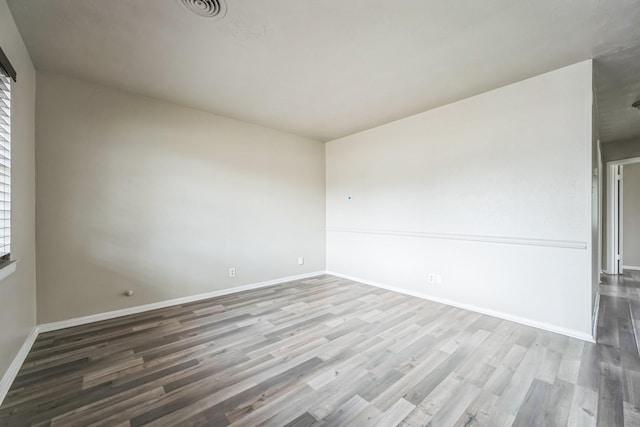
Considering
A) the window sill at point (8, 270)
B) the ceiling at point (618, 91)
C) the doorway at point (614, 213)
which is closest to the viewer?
the window sill at point (8, 270)

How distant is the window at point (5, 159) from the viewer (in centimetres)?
175

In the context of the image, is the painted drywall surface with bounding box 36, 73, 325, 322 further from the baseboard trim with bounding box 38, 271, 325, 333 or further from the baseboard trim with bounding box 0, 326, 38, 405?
the baseboard trim with bounding box 0, 326, 38, 405

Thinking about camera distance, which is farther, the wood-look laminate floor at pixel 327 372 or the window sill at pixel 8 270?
the window sill at pixel 8 270

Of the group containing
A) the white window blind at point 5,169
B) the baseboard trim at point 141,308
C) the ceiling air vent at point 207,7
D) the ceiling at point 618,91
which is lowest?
the baseboard trim at point 141,308

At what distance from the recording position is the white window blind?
1.77 m

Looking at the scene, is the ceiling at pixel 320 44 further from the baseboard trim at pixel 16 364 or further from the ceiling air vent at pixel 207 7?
the baseboard trim at pixel 16 364

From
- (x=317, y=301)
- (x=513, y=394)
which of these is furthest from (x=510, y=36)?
(x=317, y=301)

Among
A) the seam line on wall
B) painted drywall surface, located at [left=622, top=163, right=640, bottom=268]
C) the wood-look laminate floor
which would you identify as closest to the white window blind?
the wood-look laminate floor

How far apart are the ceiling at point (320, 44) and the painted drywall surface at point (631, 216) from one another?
203 inches

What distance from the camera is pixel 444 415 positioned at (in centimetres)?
153

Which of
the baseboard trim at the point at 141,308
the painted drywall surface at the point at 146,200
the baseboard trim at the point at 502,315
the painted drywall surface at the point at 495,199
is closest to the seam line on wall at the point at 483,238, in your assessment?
the painted drywall surface at the point at 495,199

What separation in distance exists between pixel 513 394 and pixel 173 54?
3804 mm

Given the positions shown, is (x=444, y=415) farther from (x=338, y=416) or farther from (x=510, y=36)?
(x=510, y=36)

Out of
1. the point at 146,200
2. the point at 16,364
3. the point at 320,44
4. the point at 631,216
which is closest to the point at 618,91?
the point at 320,44
